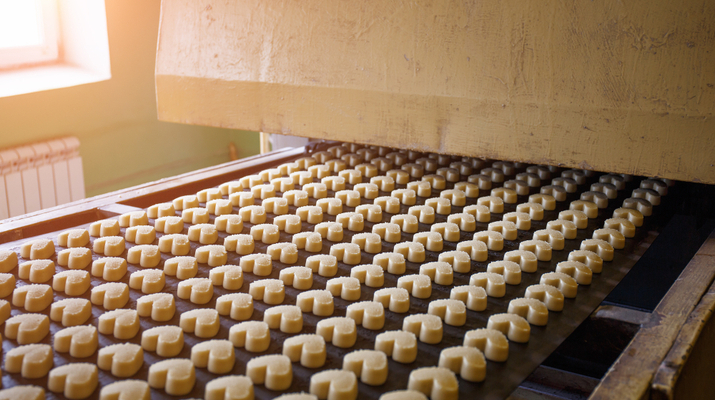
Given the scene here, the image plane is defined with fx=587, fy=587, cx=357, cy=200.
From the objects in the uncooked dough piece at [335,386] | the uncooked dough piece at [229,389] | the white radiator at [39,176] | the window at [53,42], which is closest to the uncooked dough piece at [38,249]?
the uncooked dough piece at [229,389]

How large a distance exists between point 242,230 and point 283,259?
263 mm

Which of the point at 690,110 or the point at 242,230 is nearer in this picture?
the point at 690,110

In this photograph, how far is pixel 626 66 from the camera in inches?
62.6

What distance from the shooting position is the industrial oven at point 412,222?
109 centimetres

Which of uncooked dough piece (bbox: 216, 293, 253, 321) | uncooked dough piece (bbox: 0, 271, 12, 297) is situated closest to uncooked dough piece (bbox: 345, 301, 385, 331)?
uncooked dough piece (bbox: 216, 293, 253, 321)

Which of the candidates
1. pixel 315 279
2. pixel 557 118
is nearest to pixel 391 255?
pixel 315 279

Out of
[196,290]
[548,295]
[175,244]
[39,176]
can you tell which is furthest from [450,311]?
[39,176]

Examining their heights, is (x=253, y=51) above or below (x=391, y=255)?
above

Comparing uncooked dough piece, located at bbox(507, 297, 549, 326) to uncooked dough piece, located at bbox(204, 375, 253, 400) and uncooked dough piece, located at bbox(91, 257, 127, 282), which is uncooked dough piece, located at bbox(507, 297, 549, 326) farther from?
uncooked dough piece, located at bbox(91, 257, 127, 282)

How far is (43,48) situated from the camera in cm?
402

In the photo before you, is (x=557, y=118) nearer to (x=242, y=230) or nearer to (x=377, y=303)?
(x=377, y=303)

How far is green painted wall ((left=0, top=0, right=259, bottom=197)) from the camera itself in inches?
144

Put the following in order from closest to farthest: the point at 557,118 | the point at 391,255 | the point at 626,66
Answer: the point at 391,255 → the point at 626,66 → the point at 557,118

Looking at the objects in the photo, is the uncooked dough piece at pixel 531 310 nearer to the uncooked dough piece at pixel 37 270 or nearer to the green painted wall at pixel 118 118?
the uncooked dough piece at pixel 37 270
